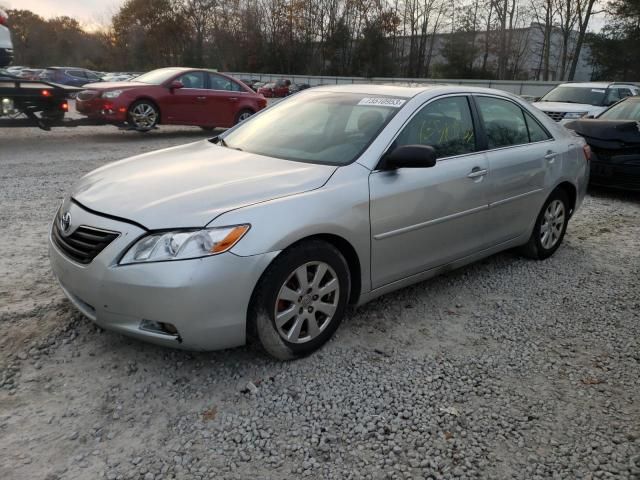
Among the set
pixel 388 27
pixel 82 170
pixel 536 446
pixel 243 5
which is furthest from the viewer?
pixel 243 5

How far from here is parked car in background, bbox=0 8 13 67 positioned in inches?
359

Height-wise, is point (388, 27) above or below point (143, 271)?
above

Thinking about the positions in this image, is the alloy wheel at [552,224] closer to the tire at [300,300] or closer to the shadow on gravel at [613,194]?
the tire at [300,300]

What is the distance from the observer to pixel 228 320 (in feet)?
Answer: 8.87

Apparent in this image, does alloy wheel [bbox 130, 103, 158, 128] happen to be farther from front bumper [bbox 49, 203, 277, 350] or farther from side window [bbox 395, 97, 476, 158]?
front bumper [bbox 49, 203, 277, 350]

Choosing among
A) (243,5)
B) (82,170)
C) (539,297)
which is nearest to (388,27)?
(243,5)

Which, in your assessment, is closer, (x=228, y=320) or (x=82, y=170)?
(x=228, y=320)

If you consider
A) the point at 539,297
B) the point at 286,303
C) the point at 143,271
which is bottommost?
the point at 539,297

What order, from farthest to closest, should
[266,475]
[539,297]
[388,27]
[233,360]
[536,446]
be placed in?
[388,27], [539,297], [233,360], [536,446], [266,475]

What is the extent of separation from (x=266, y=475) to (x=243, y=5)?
59.0 m

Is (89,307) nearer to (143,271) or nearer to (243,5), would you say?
(143,271)

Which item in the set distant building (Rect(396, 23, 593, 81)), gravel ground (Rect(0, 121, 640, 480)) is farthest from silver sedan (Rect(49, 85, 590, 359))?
distant building (Rect(396, 23, 593, 81))

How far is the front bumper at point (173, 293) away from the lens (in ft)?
8.46

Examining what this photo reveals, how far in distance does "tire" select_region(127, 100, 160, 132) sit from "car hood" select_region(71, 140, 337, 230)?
25.5 ft
